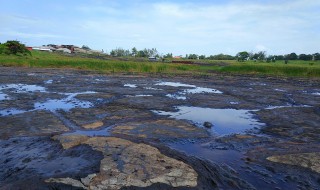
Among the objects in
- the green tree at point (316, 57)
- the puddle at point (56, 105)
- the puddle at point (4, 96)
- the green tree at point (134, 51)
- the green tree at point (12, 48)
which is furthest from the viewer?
the green tree at point (134, 51)

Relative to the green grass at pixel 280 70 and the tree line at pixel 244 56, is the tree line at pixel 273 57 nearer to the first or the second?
the tree line at pixel 244 56

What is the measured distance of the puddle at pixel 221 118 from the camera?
963cm

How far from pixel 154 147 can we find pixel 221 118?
557 centimetres

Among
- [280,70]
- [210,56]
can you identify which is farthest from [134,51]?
[280,70]

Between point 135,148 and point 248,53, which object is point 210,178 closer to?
point 135,148

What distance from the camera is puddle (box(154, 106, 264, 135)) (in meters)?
9.63

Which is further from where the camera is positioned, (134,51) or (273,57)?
(134,51)

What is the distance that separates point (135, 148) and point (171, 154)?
0.73 meters

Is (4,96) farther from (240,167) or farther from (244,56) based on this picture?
(244,56)

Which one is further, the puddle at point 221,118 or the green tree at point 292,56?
the green tree at point 292,56

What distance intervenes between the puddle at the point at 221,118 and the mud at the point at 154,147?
33mm

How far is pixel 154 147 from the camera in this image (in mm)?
6188

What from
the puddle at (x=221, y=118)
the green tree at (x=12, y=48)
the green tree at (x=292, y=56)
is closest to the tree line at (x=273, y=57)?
the green tree at (x=292, y=56)

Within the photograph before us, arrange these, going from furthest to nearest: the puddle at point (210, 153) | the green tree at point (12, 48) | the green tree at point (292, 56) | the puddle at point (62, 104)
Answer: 1. the green tree at point (292, 56)
2. the green tree at point (12, 48)
3. the puddle at point (62, 104)
4. the puddle at point (210, 153)
